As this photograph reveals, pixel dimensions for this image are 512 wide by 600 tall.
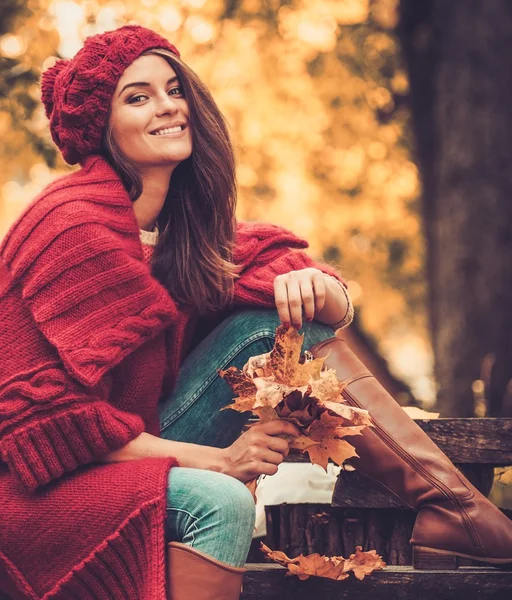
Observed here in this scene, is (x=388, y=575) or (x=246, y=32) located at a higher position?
(x=246, y=32)

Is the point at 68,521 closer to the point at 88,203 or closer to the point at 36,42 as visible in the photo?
the point at 88,203

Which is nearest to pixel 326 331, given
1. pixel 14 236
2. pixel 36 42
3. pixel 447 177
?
pixel 14 236

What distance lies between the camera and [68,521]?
2.18 metres

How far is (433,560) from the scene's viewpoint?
99.9 inches

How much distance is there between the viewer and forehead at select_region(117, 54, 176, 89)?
2.74m

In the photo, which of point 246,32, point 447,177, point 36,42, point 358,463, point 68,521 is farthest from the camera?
point 246,32

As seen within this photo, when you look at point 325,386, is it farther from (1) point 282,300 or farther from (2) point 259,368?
(1) point 282,300

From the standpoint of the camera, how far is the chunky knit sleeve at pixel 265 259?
2648mm

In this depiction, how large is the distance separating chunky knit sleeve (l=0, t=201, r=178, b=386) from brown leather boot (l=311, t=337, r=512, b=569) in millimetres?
542

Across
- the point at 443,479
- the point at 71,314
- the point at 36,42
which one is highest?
the point at 36,42

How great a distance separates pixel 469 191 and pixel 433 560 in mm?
Answer: 4350

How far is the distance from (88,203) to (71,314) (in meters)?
0.33

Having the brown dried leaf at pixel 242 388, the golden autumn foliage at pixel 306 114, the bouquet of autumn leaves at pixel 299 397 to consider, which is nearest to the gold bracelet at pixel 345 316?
the bouquet of autumn leaves at pixel 299 397

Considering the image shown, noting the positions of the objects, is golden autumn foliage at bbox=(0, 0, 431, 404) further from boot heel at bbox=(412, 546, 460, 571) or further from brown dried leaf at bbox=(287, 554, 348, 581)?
brown dried leaf at bbox=(287, 554, 348, 581)
